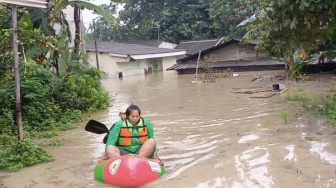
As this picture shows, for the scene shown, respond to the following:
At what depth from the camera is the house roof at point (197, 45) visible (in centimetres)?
4194

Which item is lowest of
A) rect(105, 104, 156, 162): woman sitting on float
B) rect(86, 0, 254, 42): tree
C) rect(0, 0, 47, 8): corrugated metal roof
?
rect(105, 104, 156, 162): woman sitting on float

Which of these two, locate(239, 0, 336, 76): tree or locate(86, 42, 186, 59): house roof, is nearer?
locate(239, 0, 336, 76): tree

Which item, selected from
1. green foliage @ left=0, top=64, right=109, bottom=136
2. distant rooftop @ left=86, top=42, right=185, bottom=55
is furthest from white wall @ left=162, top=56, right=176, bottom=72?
green foliage @ left=0, top=64, right=109, bottom=136

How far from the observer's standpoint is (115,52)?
34812 millimetres

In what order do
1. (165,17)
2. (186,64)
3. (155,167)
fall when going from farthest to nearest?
(165,17) → (186,64) → (155,167)

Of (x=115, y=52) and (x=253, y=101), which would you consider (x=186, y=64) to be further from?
(x=253, y=101)

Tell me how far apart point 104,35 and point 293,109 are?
4568cm

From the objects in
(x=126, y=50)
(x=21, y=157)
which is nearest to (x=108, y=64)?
(x=126, y=50)

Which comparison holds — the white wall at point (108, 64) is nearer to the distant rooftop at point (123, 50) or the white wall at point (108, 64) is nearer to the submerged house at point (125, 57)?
the submerged house at point (125, 57)

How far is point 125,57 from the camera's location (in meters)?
34.7

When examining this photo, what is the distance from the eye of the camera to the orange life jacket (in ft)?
22.6

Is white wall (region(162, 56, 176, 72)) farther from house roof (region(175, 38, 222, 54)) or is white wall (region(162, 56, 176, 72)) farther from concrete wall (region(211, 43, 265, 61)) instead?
concrete wall (region(211, 43, 265, 61))

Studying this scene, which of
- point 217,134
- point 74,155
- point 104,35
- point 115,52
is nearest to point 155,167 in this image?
point 74,155

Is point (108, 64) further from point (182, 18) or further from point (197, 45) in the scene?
point (182, 18)
